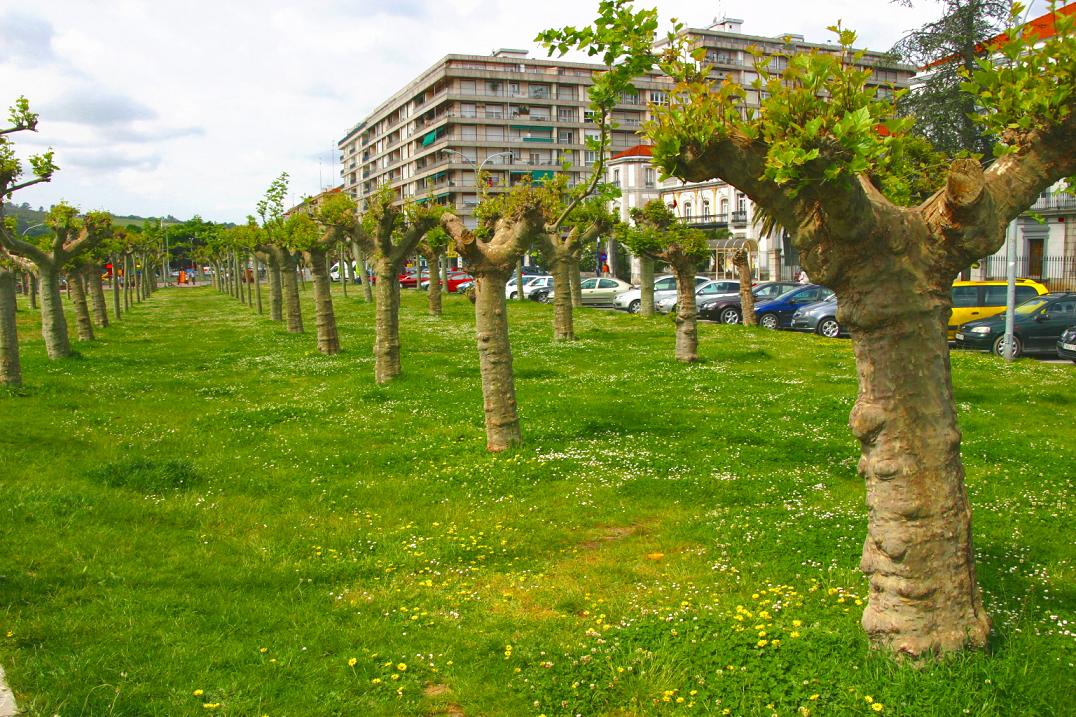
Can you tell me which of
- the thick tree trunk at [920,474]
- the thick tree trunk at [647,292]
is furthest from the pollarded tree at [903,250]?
the thick tree trunk at [647,292]

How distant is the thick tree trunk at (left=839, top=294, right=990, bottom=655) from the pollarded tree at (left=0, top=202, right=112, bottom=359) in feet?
65.6

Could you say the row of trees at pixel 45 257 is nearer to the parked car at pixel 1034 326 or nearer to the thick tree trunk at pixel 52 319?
the thick tree trunk at pixel 52 319

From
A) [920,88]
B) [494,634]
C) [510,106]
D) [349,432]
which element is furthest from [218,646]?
[510,106]

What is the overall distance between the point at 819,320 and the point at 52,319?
23.6 metres

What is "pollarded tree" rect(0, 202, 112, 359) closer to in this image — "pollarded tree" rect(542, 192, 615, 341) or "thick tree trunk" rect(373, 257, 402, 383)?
"thick tree trunk" rect(373, 257, 402, 383)

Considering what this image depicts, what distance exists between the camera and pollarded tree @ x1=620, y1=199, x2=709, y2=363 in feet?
63.6

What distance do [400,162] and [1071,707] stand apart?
405 feet

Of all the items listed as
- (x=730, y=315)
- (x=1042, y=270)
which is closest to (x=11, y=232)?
(x=730, y=315)

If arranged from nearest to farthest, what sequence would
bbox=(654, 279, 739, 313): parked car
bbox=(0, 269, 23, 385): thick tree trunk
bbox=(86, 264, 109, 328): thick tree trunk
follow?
bbox=(0, 269, 23, 385): thick tree trunk
bbox=(86, 264, 109, 328): thick tree trunk
bbox=(654, 279, 739, 313): parked car

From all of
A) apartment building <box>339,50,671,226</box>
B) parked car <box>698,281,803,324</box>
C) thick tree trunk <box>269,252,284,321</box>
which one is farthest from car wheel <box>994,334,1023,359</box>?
apartment building <box>339,50,671,226</box>

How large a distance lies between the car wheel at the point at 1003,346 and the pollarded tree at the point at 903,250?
19.4 meters

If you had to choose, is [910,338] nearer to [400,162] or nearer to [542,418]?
[542,418]

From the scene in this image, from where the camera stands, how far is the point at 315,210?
77.5 ft

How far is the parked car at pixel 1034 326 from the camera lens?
22127 mm
